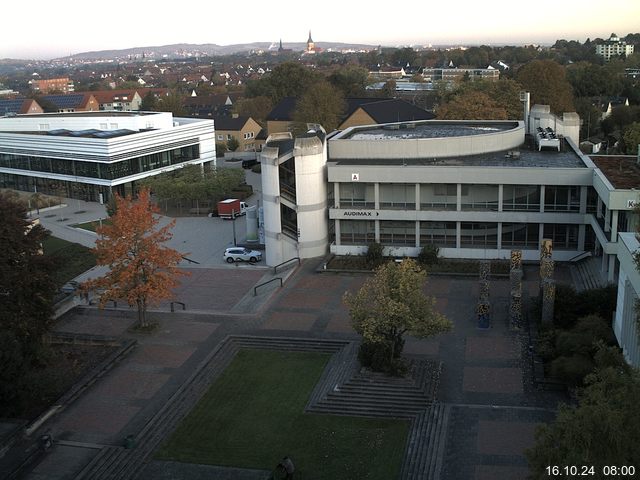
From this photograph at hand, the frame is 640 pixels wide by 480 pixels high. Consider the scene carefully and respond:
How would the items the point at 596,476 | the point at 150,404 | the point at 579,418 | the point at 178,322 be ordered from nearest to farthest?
the point at 596,476, the point at 579,418, the point at 150,404, the point at 178,322

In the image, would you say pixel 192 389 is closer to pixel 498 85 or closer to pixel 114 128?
pixel 114 128

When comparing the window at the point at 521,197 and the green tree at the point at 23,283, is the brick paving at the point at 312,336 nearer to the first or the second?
the green tree at the point at 23,283

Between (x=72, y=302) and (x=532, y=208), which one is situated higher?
(x=532, y=208)

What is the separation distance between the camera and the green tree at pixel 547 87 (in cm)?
7206

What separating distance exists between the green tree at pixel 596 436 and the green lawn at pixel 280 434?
26.7ft

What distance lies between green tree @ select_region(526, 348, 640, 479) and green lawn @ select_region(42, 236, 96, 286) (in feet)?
99.0

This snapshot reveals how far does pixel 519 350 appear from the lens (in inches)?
1057

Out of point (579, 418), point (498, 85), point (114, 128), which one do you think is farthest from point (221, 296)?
point (498, 85)

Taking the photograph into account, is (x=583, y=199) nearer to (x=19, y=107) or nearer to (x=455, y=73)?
(x=19, y=107)

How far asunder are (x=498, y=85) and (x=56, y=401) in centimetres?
5776

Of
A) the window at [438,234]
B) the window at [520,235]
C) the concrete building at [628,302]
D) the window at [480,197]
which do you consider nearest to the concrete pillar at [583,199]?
the window at [520,235]

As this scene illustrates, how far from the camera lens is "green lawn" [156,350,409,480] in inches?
800

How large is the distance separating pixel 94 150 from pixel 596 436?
53034 mm

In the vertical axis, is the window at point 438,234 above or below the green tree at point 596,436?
below
